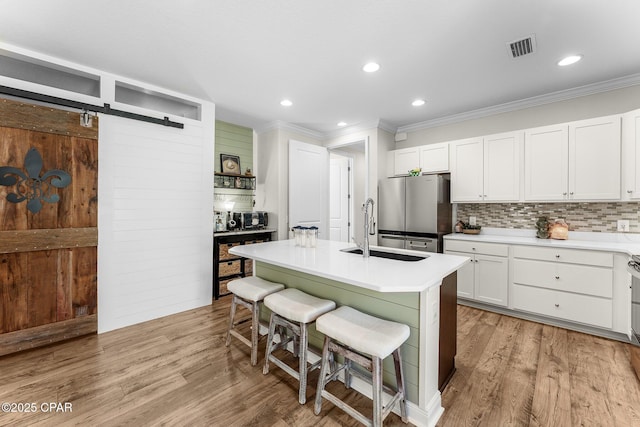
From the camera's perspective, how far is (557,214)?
3.40 m

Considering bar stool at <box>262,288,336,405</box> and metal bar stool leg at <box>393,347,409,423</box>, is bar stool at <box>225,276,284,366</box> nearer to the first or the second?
bar stool at <box>262,288,336,405</box>

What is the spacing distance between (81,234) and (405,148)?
4.39 m

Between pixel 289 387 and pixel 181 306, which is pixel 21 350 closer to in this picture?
pixel 181 306

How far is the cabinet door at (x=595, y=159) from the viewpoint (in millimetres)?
2828

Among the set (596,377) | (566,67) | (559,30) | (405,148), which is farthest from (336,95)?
(596,377)

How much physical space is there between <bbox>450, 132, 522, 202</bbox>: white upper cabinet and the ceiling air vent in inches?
49.2

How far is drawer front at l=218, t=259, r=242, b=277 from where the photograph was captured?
382 cm

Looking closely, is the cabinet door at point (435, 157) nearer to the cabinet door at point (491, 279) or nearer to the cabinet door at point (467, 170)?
the cabinet door at point (467, 170)

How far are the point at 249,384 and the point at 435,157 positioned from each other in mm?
3688

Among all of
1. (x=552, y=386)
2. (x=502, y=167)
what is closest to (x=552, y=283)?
(x=552, y=386)

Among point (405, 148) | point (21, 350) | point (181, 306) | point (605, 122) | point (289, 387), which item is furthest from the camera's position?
point (405, 148)

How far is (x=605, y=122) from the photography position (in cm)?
286

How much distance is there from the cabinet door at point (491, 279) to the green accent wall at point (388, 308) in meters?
2.20

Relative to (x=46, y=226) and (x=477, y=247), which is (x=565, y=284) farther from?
(x=46, y=226)
